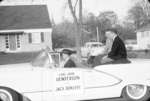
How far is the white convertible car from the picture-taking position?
5578mm

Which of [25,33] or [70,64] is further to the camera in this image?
[25,33]

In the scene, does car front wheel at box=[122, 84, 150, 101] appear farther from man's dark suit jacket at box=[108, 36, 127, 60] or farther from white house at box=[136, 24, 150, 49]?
white house at box=[136, 24, 150, 49]

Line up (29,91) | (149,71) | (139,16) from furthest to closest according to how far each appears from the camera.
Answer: (139,16) < (149,71) < (29,91)

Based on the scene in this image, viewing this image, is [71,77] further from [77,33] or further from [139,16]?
[139,16]

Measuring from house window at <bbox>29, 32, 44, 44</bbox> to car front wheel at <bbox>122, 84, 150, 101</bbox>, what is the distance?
23594 mm

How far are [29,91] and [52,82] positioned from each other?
50 centimetres

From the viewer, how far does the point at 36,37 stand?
2930cm

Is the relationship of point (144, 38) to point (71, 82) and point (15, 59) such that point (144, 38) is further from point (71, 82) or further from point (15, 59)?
point (71, 82)

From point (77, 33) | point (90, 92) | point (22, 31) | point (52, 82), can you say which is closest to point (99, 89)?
point (90, 92)

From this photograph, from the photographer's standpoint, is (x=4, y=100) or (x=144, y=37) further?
(x=144, y=37)

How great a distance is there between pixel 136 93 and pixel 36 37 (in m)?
23.9

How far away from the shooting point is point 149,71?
615 cm

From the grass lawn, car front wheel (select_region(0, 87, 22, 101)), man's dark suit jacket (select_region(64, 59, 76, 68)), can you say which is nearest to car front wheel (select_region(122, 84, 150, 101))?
man's dark suit jacket (select_region(64, 59, 76, 68))

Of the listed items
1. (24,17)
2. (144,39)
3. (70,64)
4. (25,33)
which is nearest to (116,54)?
(70,64)
